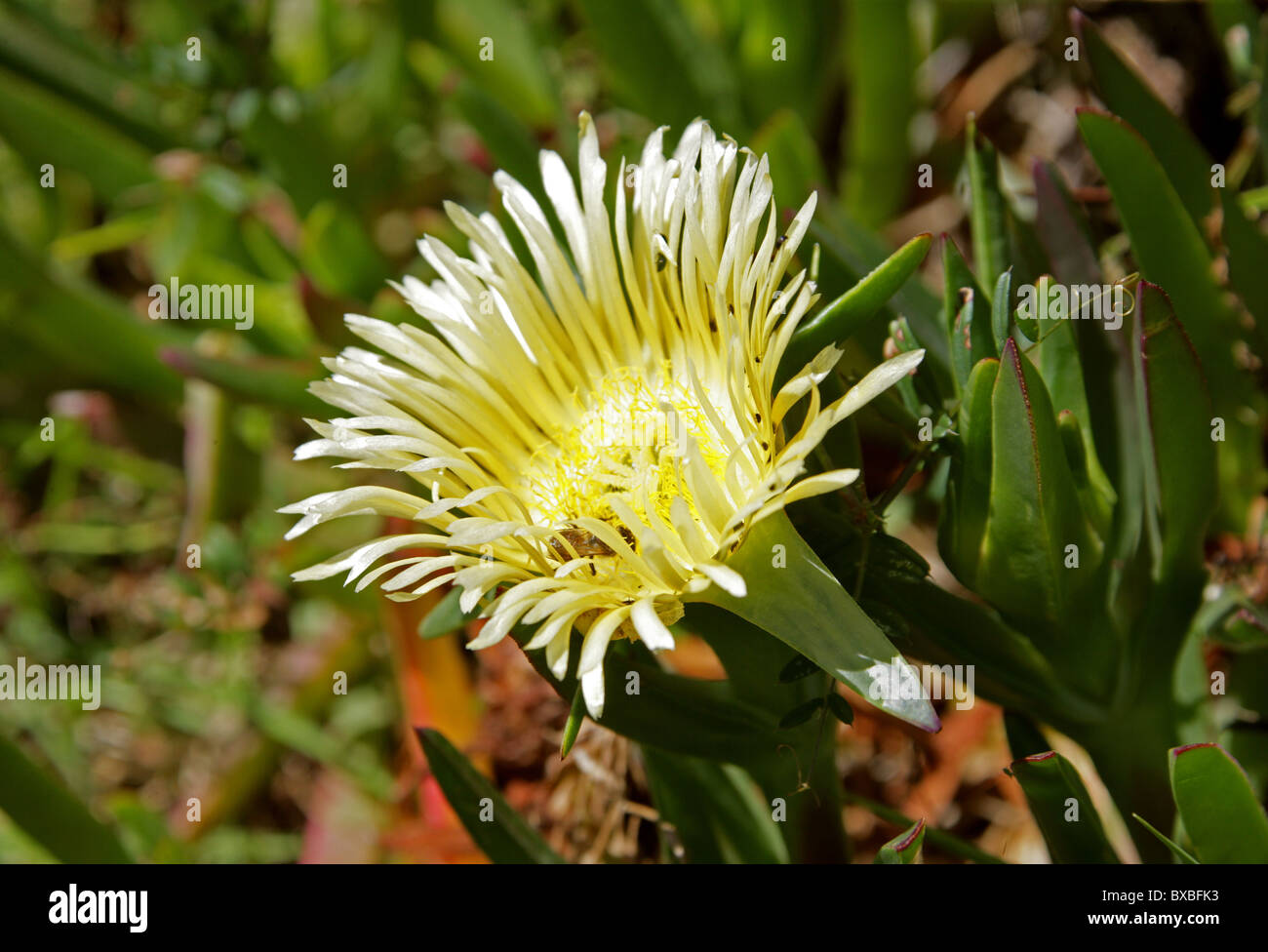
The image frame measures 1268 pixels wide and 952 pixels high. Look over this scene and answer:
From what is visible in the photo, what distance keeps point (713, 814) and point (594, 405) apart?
32 cm

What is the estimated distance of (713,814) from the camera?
85 centimetres

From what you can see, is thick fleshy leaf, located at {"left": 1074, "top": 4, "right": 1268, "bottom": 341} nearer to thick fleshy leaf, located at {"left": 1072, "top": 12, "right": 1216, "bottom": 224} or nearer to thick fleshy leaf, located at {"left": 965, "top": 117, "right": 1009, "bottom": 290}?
thick fleshy leaf, located at {"left": 1072, "top": 12, "right": 1216, "bottom": 224}

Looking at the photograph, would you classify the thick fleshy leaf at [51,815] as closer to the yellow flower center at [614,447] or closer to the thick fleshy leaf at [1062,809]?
the yellow flower center at [614,447]

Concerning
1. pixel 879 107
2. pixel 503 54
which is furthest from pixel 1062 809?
pixel 503 54

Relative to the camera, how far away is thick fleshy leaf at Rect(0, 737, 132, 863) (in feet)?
2.78

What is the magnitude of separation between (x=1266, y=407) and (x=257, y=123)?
1.03m

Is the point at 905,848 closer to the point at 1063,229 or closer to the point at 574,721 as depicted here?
the point at 574,721

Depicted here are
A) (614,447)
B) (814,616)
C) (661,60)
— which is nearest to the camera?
(814,616)

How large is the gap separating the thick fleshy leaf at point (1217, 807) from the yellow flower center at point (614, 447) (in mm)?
338

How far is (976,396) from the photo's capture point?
665 millimetres

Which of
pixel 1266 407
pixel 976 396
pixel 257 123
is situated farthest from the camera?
pixel 257 123

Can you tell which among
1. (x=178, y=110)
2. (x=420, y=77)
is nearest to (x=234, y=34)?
(x=178, y=110)

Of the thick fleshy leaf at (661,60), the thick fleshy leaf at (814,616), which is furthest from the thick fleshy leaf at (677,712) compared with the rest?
the thick fleshy leaf at (661,60)

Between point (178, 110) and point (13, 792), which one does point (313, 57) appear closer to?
point (178, 110)
